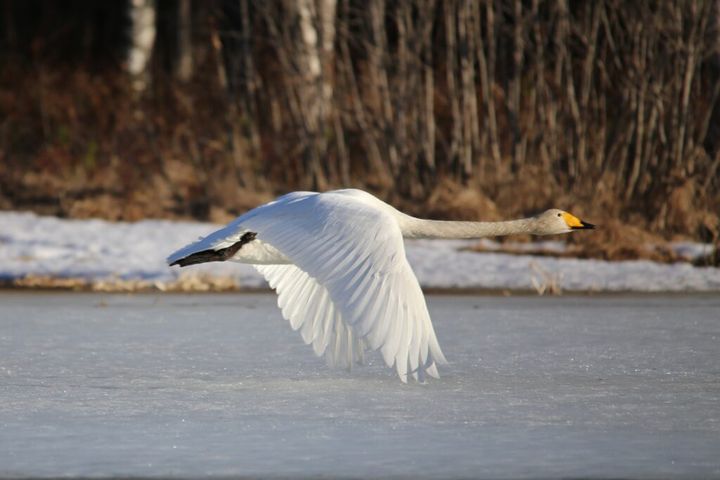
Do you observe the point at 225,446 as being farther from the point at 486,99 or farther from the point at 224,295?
the point at 486,99

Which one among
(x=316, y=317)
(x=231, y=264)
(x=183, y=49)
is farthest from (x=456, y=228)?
(x=183, y=49)

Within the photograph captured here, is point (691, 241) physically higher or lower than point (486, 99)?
lower

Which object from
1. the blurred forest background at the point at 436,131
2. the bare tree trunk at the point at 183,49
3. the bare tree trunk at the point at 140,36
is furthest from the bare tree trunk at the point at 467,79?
the bare tree trunk at the point at 183,49

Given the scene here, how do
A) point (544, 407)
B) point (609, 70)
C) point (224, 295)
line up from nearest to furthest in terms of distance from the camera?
point (544, 407), point (224, 295), point (609, 70)

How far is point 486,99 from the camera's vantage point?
525 inches

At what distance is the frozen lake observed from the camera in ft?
13.8

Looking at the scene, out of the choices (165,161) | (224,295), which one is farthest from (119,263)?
(165,161)

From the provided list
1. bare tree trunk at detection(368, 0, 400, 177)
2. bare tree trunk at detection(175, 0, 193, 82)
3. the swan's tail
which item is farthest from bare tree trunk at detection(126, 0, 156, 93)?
the swan's tail

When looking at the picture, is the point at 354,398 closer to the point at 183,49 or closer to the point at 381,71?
→ the point at 381,71

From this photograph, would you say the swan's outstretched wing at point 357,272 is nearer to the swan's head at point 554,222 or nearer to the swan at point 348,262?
the swan at point 348,262

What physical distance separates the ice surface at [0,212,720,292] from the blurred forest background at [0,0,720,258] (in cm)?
66

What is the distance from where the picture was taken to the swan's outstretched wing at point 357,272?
493cm

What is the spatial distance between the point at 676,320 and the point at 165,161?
849 centimetres

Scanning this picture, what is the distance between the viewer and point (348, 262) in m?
5.34
